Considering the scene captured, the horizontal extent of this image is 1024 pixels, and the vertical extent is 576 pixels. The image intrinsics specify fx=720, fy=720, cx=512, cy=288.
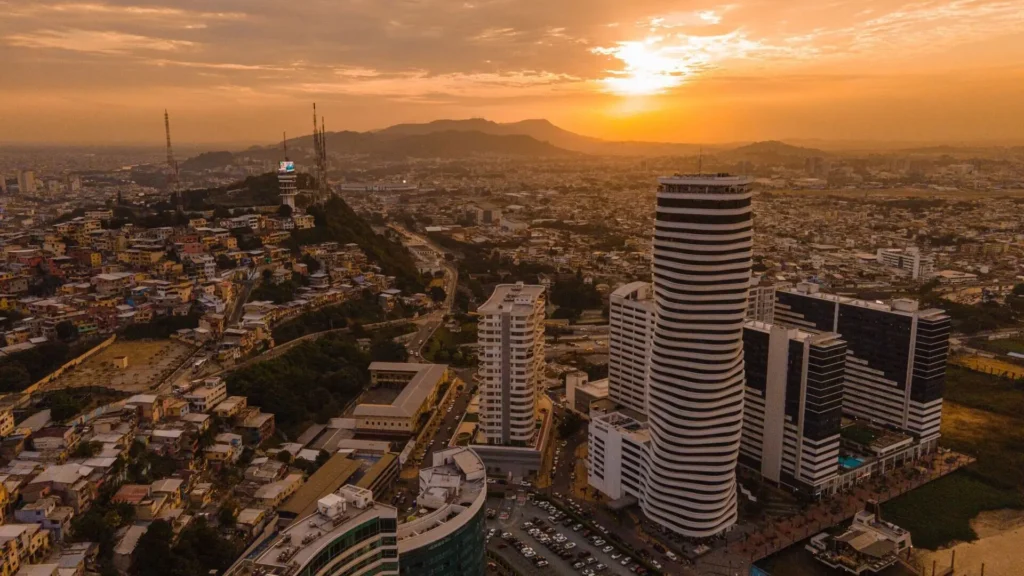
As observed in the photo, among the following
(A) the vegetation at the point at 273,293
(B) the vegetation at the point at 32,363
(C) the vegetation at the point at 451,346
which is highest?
(A) the vegetation at the point at 273,293

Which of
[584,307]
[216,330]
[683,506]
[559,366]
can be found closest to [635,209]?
[584,307]

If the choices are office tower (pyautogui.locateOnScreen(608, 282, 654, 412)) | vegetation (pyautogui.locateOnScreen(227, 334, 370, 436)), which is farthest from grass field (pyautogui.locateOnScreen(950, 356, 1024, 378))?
vegetation (pyautogui.locateOnScreen(227, 334, 370, 436))

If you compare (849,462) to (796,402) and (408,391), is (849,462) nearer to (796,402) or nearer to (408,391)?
(796,402)

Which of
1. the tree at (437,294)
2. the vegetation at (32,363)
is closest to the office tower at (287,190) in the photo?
the tree at (437,294)

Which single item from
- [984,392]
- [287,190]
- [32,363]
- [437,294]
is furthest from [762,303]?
[287,190]

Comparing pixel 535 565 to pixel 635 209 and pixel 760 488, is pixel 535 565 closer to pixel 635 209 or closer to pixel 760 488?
pixel 760 488

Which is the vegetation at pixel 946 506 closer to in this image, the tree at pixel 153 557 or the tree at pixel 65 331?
the tree at pixel 153 557
